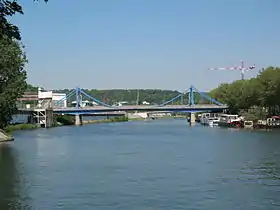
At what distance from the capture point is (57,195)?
1989cm

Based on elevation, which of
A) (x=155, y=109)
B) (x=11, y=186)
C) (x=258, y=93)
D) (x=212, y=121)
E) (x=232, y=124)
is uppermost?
(x=258, y=93)

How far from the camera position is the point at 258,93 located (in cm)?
7944

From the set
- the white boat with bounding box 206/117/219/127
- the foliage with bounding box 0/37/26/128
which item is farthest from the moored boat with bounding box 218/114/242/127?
the foliage with bounding box 0/37/26/128

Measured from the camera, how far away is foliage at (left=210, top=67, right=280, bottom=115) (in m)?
71.8

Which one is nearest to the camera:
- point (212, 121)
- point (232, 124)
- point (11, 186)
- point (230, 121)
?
point (11, 186)

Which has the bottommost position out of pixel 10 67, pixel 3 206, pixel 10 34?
pixel 3 206

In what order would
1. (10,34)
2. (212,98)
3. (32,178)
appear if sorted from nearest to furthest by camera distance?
(10,34), (32,178), (212,98)

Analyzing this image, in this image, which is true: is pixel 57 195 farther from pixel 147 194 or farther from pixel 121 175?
pixel 121 175

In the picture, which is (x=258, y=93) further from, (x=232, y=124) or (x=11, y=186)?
(x=11, y=186)

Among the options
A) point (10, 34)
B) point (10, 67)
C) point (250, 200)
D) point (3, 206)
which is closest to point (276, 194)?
point (250, 200)

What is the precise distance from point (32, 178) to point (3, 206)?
6808mm

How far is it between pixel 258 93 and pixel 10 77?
40633 millimetres

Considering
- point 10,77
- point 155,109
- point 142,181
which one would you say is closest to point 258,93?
point 155,109

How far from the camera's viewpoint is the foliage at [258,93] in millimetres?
71812
